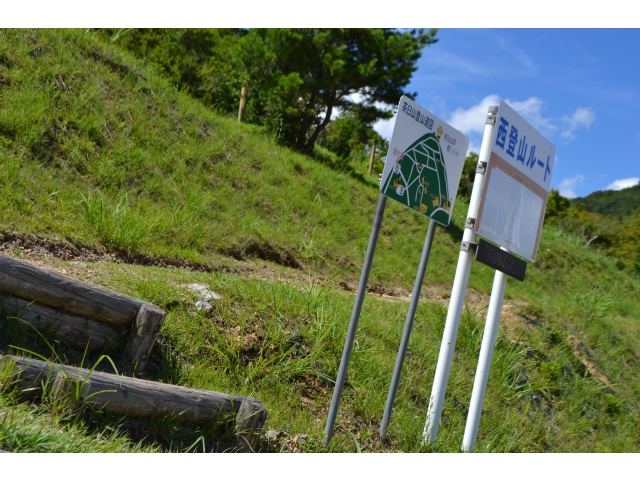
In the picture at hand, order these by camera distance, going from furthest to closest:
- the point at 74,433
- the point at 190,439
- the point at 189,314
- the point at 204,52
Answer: the point at 204,52, the point at 189,314, the point at 190,439, the point at 74,433

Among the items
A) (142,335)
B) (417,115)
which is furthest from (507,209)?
(142,335)

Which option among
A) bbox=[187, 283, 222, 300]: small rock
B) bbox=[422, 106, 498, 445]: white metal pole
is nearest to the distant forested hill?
bbox=[422, 106, 498, 445]: white metal pole

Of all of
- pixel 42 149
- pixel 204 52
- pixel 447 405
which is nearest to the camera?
pixel 447 405

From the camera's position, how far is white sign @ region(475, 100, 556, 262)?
399 cm

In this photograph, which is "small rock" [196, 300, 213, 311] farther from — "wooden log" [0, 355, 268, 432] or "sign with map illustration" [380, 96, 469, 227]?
"sign with map illustration" [380, 96, 469, 227]

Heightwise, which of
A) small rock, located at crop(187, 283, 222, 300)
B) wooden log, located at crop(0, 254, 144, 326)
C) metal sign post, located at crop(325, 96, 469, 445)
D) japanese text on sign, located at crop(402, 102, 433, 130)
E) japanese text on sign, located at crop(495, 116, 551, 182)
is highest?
japanese text on sign, located at crop(495, 116, 551, 182)

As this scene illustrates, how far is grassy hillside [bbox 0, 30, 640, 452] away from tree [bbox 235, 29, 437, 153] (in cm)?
171

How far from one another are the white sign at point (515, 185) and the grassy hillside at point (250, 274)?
147 centimetres

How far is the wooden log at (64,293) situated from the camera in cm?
310

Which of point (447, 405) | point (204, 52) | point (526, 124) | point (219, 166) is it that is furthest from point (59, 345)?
point (204, 52)

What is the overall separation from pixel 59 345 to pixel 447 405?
10.2ft

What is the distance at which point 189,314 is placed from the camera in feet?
13.8

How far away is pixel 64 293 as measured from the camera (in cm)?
328

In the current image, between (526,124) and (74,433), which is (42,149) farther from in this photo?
(526,124)
